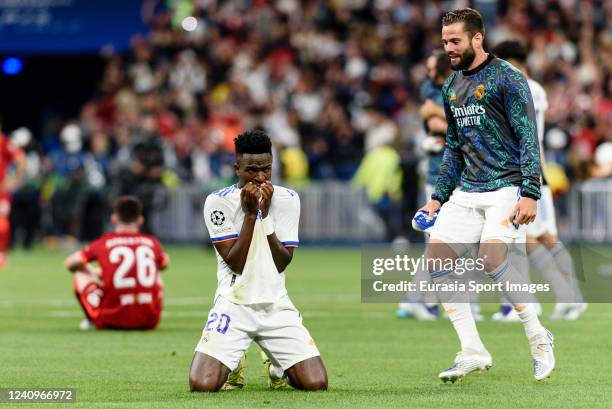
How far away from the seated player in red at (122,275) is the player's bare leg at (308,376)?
13.2ft

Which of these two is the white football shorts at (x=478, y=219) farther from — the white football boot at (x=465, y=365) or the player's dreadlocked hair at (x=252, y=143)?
the player's dreadlocked hair at (x=252, y=143)

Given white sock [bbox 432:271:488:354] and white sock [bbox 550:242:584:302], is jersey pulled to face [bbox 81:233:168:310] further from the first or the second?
white sock [bbox 432:271:488:354]

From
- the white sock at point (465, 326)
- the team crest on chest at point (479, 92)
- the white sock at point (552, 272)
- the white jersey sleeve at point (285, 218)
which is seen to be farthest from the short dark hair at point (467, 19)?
the white sock at point (552, 272)

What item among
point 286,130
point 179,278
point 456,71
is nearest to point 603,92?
point 286,130

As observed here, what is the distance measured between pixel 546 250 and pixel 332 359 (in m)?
3.52

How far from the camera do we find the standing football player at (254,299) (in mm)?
9258

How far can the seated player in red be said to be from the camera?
43.1ft

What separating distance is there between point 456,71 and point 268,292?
1953mm

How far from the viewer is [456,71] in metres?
9.88

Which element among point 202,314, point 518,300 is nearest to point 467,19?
point 518,300

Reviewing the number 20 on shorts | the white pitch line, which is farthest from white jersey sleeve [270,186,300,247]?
the white pitch line

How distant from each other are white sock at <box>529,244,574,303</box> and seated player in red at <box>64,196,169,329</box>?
3549 mm

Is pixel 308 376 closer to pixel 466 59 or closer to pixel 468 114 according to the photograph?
pixel 468 114

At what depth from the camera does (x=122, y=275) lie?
13.1 m
